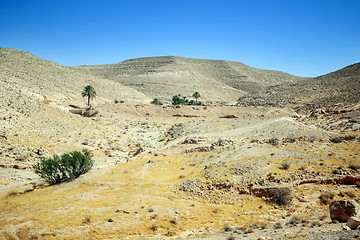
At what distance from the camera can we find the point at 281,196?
11.1m

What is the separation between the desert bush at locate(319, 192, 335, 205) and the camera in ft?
34.7

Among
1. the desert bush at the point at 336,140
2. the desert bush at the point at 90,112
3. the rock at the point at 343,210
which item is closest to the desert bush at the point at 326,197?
the rock at the point at 343,210

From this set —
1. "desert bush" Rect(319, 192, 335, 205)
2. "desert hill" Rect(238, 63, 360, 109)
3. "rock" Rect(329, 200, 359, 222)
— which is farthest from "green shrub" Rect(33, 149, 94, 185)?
"desert hill" Rect(238, 63, 360, 109)

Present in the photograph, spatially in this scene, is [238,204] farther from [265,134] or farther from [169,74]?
[169,74]

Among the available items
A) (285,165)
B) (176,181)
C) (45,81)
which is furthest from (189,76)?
(285,165)

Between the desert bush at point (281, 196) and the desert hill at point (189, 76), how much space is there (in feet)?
212

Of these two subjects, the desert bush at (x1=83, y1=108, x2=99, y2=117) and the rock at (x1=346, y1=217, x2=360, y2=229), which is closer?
the rock at (x1=346, y1=217, x2=360, y2=229)

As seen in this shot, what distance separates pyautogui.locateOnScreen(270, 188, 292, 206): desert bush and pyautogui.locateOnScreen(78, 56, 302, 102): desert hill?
64501 mm

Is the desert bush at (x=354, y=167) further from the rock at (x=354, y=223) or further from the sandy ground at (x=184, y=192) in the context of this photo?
the rock at (x=354, y=223)

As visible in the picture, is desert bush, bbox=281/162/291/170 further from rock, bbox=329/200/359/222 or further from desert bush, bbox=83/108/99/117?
desert bush, bbox=83/108/99/117

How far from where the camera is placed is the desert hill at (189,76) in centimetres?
8550

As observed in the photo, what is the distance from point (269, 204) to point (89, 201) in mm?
7339

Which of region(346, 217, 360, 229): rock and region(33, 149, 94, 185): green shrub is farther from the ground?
region(346, 217, 360, 229): rock

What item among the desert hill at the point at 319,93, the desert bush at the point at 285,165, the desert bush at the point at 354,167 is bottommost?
the desert bush at the point at 285,165
